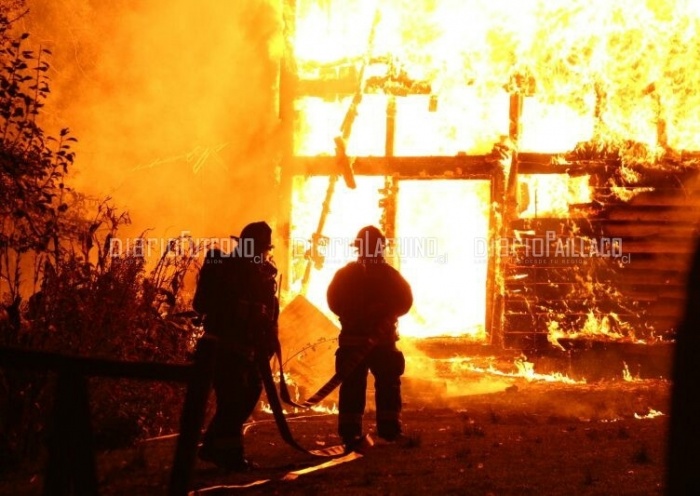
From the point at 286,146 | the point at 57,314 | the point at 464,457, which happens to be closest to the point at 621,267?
the point at 286,146

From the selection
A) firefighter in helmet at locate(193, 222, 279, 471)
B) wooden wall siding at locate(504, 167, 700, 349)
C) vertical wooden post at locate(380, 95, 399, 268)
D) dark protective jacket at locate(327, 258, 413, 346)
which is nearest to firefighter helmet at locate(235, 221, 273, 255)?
firefighter in helmet at locate(193, 222, 279, 471)

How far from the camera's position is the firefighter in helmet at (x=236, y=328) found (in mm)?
5871

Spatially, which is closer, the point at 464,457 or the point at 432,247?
the point at 464,457

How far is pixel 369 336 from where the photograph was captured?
23.2 feet

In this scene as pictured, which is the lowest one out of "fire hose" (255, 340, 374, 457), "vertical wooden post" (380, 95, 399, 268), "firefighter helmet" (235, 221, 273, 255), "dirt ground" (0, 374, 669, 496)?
"dirt ground" (0, 374, 669, 496)

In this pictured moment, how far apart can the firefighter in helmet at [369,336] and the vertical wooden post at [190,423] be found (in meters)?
3.42

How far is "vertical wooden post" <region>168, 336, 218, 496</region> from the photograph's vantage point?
347 centimetres

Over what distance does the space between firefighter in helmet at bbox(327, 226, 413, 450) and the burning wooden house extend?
5.70 meters

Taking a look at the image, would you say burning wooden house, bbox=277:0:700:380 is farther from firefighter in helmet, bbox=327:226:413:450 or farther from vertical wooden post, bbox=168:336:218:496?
vertical wooden post, bbox=168:336:218:496

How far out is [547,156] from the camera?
12.6 meters

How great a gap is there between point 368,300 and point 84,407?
3.95 m

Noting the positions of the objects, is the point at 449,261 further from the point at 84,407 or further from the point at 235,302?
the point at 84,407

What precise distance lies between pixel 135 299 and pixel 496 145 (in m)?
7.34

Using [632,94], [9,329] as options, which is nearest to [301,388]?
[9,329]
